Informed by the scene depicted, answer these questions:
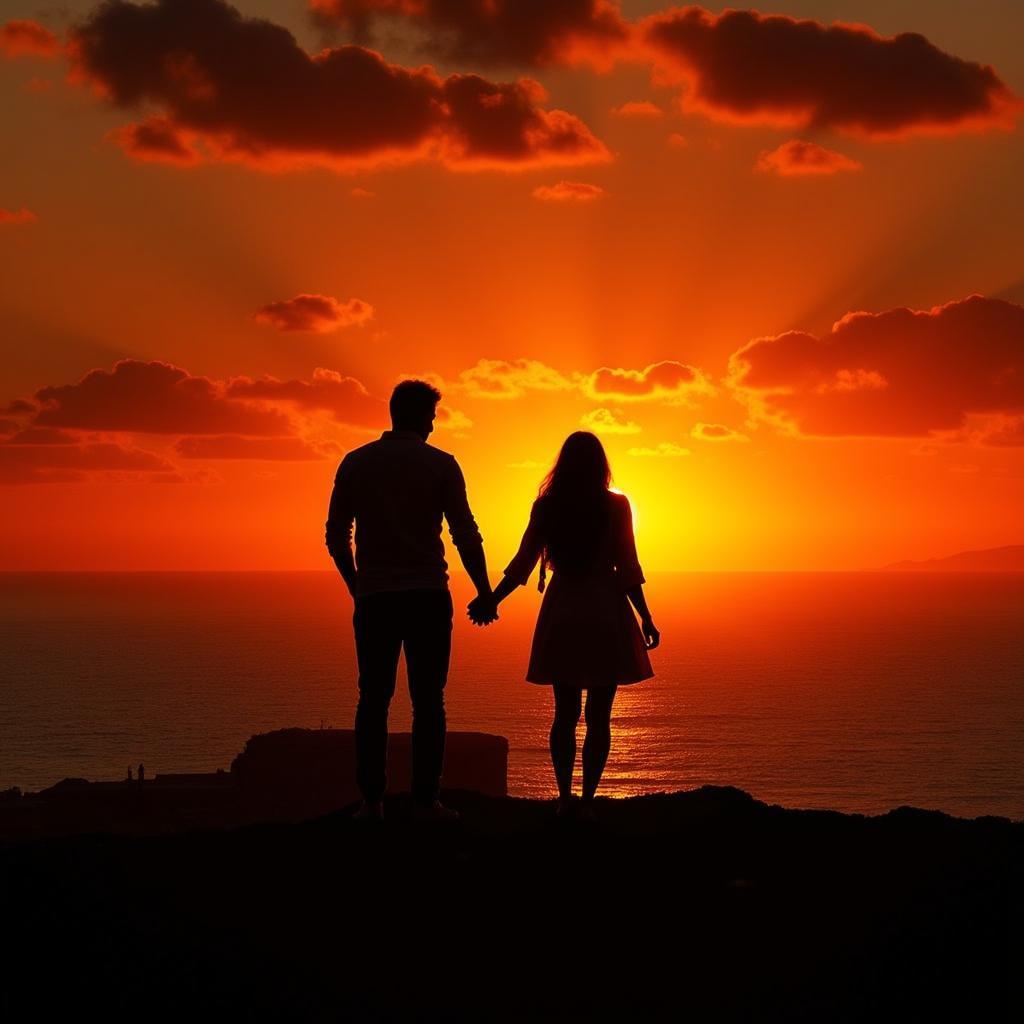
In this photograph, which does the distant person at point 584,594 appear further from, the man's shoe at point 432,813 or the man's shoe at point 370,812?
the man's shoe at point 370,812

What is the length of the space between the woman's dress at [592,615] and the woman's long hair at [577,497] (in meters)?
0.08

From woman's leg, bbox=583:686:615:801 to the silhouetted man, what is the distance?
116 centimetres

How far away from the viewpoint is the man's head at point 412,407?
26.1 ft

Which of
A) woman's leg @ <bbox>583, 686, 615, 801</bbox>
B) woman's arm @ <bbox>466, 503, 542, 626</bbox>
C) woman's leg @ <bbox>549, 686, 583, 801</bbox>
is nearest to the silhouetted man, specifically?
woman's arm @ <bbox>466, 503, 542, 626</bbox>

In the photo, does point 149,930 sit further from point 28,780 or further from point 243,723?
point 243,723

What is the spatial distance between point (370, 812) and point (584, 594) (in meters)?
2.15

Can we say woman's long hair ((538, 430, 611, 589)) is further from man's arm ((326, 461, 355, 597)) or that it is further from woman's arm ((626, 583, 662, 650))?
man's arm ((326, 461, 355, 597))

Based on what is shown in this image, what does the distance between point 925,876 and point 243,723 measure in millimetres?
121604

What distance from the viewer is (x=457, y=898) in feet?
22.4

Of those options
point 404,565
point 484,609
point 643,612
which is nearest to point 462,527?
point 404,565

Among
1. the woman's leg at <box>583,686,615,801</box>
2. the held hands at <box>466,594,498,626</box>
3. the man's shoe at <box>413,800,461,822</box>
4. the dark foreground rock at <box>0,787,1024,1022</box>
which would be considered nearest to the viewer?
the dark foreground rock at <box>0,787,1024,1022</box>

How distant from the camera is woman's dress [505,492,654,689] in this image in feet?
27.7

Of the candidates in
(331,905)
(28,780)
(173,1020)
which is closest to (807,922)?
(331,905)

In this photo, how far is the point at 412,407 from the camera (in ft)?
26.1
